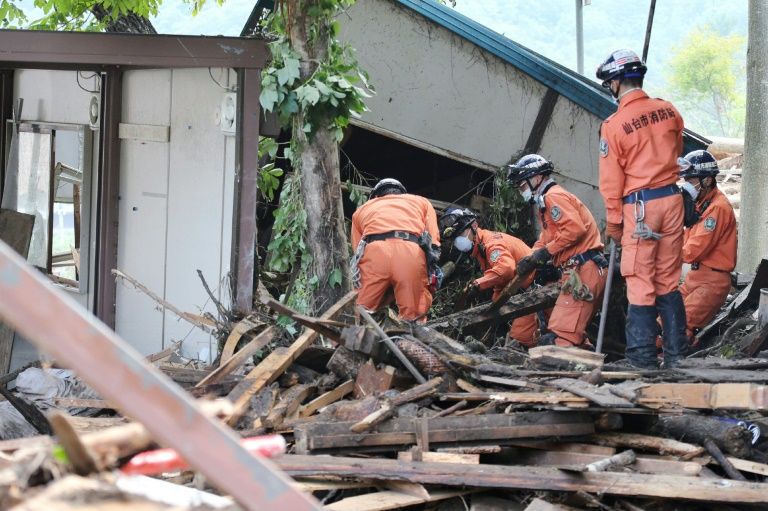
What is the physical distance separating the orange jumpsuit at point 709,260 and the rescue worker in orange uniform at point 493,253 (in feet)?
5.01

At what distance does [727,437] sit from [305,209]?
422 cm

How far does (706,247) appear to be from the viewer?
34.0ft

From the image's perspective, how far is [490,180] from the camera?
13.2m

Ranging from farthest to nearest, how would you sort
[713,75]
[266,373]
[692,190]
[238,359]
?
[713,75], [692,190], [238,359], [266,373]

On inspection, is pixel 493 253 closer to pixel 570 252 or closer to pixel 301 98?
pixel 570 252

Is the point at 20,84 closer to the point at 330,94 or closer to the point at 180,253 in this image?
the point at 180,253

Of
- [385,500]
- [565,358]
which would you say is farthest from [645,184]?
[385,500]

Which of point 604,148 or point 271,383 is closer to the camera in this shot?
point 271,383

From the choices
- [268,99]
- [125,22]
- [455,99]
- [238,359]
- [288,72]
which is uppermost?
[125,22]

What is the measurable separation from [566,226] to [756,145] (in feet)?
18.6

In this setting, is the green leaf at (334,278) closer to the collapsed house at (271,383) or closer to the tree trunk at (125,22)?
the collapsed house at (271,383)

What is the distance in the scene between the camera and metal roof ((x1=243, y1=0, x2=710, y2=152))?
1240 cm

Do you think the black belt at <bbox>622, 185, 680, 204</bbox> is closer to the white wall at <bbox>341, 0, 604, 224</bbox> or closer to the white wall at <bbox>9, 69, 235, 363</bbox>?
the white wall at <bbox>9, 69, 235, 363</bbox>

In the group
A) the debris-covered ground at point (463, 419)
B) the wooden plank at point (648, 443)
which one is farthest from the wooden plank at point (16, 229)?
the wooden plank at point (648, 443)
